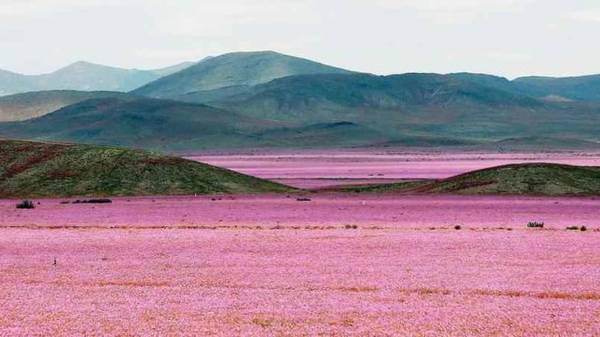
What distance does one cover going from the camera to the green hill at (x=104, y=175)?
292ft

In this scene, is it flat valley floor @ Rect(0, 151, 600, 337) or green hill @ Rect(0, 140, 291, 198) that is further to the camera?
green hill @ Rect(0, 140, 291, 198)

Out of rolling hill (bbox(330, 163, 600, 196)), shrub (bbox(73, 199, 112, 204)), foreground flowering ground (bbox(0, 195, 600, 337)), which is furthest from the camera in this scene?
rolling hill (bbox(330, 163, 600, 196))

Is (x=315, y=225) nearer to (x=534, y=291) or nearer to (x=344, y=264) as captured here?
(x=344, y=264)

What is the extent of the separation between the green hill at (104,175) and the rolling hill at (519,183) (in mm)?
11947

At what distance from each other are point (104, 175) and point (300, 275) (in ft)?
209

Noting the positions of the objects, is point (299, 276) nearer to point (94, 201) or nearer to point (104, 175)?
point (94, 201)

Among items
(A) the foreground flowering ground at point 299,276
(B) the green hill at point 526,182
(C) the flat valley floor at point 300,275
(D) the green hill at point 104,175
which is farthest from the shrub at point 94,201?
(B) the green hill at point 526,182

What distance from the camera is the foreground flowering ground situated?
75.8ft

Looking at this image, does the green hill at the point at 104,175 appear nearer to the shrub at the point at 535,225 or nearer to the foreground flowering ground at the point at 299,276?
the foreground flowering ground at the point at 299,276

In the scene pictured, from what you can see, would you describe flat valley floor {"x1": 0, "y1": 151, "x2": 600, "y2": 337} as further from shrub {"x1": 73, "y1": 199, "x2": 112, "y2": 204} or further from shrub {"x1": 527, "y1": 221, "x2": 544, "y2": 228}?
shrub {"x1": 73, "y1": 199, "x2": 112, "y2": 204}

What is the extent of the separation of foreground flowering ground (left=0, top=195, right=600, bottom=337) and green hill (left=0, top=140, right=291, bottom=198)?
2861cm

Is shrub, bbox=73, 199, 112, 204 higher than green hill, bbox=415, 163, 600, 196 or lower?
lower

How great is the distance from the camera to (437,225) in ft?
177

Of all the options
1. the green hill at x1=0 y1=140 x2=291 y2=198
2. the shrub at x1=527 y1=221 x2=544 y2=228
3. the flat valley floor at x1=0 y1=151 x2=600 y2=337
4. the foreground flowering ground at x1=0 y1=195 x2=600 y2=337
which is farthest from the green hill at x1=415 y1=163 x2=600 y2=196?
the shrub at x1=527 y1=221 x2=544 y2=228
